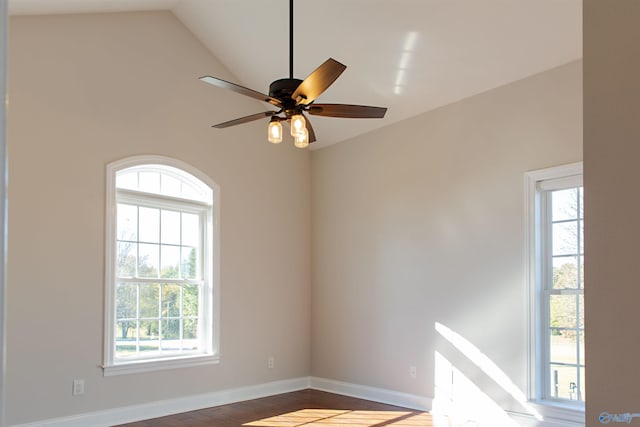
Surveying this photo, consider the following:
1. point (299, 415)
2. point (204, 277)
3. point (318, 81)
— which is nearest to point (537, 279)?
point (299, 415)

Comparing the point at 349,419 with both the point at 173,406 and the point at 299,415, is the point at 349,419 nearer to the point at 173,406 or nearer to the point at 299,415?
the point at 299,415

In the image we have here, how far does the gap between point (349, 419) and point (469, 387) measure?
109cm

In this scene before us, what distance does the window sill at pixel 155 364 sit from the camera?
16.9 ft

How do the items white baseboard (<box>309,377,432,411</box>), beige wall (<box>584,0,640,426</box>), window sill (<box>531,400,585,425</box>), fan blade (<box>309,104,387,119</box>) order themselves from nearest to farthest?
1. beige wall (<box>584,0,640,426</box>)
2. fan blade (<box>309,104,387,119</box>)
3. window sill (<box>531,400,585,425</box>)
4. white baseboard (<box>309,377,432,411</box>)

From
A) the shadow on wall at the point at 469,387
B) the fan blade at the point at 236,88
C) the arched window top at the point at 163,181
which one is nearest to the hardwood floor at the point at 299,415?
the shadow on wall at the point at 469,387

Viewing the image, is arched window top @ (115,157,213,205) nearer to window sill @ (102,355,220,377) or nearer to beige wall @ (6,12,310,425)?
beige wall @ (6,12,310,425)

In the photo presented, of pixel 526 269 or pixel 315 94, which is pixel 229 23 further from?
pixel 526 269

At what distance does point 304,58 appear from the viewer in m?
5.66

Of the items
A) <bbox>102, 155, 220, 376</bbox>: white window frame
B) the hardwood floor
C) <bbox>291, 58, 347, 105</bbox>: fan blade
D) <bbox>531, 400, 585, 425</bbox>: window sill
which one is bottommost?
the hardwood floor

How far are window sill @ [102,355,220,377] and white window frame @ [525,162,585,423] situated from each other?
2.99 metres

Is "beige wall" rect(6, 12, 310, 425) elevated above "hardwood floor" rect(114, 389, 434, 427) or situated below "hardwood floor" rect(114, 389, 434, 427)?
above

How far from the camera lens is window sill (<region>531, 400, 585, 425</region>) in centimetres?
436

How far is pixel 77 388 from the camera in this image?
16.2ft

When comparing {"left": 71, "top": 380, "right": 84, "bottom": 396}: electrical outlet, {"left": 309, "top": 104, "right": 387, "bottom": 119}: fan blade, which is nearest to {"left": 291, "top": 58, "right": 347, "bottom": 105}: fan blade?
{"left": 309, "top": 104, "right": 387, "bottom": 119}: fan blade
